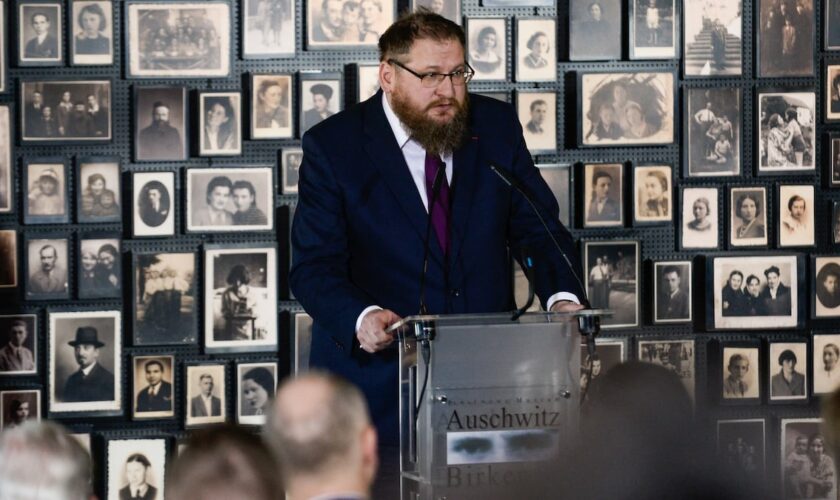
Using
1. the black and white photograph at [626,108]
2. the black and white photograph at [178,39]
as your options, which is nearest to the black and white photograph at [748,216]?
the black and white photograph at [626,108]

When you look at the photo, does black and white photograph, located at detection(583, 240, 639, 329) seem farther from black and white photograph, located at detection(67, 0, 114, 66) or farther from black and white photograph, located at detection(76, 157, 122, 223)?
black and white photograph, located at detection(67, 0, 114, 66)

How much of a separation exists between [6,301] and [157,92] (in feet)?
3.35

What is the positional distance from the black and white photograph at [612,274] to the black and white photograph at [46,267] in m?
2.10

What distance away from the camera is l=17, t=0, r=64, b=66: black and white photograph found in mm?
5465

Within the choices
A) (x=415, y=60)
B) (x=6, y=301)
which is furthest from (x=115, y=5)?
(x=415, y=60)

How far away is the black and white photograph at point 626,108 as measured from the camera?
5.71m

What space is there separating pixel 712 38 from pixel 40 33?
2724mm

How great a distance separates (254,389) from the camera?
222 inches

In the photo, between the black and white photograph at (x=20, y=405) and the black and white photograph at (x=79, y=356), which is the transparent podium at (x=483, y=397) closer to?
the black and white photograph at (x=79, y=356)

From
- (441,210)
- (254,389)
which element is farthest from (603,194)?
(441,210)

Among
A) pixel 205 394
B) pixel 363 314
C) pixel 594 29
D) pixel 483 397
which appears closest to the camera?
pixel 483 397

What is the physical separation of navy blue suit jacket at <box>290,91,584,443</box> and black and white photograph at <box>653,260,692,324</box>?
6.17 feet

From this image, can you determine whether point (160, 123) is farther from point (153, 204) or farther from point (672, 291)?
point (672, 291)

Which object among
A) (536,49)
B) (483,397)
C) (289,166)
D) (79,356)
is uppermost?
(536,49)
